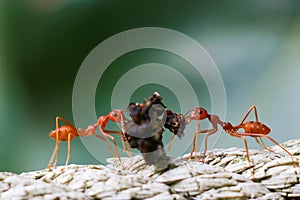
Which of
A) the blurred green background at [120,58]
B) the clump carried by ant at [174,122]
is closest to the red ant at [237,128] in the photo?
the clump carried by ant at [174,122]

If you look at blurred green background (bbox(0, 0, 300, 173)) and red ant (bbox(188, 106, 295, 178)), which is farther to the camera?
blurred green background (bbox(0, 0, 300, 173))

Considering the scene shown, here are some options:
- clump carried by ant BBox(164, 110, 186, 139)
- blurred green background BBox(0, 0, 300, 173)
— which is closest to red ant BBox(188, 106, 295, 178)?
clump carried by ant BBox(164, 110, 186, 139)

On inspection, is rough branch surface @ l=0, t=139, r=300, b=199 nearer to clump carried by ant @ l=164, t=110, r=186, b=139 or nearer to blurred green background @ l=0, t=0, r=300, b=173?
clump carried by ant @ l=164, t=110, r=186, b=139

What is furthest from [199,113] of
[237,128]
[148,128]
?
[148,128]

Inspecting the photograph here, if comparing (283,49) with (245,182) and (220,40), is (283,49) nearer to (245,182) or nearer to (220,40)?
(220,40)

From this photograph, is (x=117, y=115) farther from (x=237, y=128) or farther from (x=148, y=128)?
(x=237, y=128)

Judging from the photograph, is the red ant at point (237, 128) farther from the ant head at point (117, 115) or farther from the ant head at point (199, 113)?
the ant head at point (117, 115)
